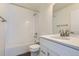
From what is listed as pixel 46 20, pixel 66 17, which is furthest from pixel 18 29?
pixel 66 17

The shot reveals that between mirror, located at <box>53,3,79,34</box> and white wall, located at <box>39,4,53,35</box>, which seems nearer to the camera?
mirror, located at <box>53,3,79,34</box>

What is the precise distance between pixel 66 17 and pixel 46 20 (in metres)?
0.45

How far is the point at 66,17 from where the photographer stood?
5.53 feet

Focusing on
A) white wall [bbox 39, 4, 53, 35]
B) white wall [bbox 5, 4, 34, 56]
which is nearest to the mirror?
white wall [bbox 39, 4, 53, 35]

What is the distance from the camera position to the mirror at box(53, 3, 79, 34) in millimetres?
1565

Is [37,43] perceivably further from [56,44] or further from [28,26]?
[56,44]

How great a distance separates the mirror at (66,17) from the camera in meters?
1.57

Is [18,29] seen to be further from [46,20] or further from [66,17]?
[66,17]

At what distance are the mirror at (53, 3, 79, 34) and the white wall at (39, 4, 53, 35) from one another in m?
0.09

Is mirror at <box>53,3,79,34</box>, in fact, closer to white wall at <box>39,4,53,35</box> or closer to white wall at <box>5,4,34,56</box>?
white wall at <box>39,4,53,35</box>

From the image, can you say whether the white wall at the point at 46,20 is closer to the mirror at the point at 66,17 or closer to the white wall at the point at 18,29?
the mirror at the point at 66,17

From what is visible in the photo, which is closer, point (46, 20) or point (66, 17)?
point (66, 17)

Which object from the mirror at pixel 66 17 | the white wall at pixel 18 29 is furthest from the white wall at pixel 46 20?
the white wall at pixel 18 29

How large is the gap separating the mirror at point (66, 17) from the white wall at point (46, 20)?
0.09 metres
